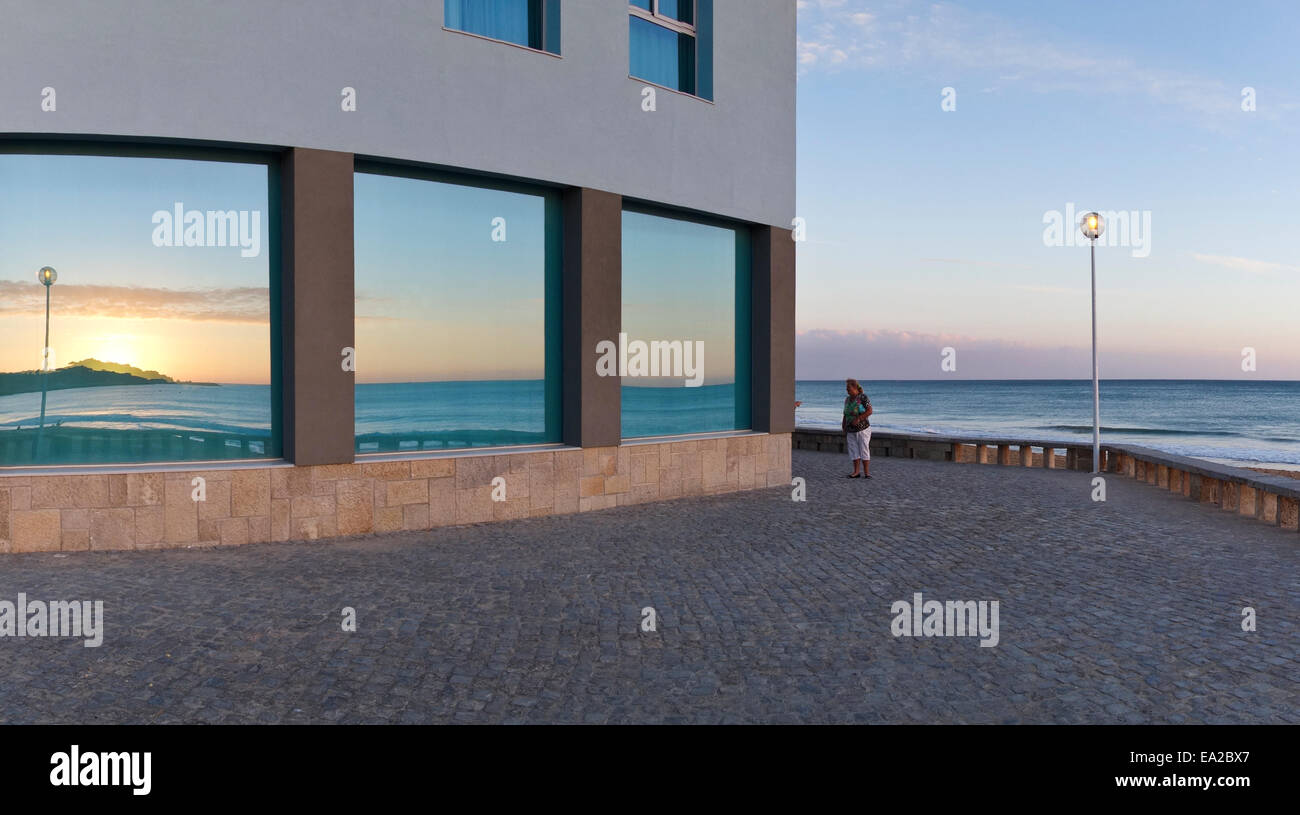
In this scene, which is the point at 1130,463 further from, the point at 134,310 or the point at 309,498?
the point at 134,310

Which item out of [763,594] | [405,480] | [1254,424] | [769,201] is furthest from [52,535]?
[1254,424]

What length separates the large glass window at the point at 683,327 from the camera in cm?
1168

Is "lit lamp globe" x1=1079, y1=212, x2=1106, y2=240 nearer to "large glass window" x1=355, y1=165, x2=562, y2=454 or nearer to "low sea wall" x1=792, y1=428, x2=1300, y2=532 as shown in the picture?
"low sea wall" x1=792, y1=428, x2=1300, y2=532

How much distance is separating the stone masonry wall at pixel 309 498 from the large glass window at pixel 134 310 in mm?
495

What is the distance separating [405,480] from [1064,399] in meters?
83.7

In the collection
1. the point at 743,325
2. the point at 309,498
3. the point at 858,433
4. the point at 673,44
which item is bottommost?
the point at 309,498

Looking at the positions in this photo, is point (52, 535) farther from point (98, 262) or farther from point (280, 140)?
point (280, 140)

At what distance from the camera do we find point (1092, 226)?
16828mm

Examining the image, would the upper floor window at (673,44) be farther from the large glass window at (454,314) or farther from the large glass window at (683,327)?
the large glass window at (454,314)

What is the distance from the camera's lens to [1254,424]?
54.1 metres

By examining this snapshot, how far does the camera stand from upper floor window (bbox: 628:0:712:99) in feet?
38.4

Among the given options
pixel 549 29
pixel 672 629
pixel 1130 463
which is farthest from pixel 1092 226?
pixel 672 629

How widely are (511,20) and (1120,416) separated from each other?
2467 inches
